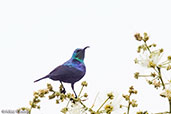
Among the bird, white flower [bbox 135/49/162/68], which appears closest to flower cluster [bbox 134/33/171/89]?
white flower [bbox 135/49/162/68]

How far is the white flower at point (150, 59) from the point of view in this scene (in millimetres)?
979

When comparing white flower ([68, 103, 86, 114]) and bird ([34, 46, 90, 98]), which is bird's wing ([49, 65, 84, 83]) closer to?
bird ([34, 46, 90, 98])

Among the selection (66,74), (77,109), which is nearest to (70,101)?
(77,109)

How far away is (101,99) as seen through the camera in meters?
1.12

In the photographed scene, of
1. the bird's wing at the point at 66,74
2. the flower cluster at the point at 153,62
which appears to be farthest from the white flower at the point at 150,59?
the bird's wing at the point at 66,74

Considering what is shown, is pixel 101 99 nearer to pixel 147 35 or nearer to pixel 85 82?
pixel 85 82

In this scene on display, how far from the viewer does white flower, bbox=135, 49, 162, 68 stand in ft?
3.21

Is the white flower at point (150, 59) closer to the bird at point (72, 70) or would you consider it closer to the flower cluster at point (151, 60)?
the flower cluster at point (151, 60)

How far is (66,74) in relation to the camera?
1.46 meters

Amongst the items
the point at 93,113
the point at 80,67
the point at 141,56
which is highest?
the point at 141,56

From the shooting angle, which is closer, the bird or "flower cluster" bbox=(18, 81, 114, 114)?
"flower cluster" bbox=(18, 81, 114, 114)

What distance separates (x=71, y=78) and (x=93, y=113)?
50 cm

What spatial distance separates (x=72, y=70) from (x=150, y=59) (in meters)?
0.62

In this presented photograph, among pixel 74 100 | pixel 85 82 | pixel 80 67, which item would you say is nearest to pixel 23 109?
pixel 74 100
